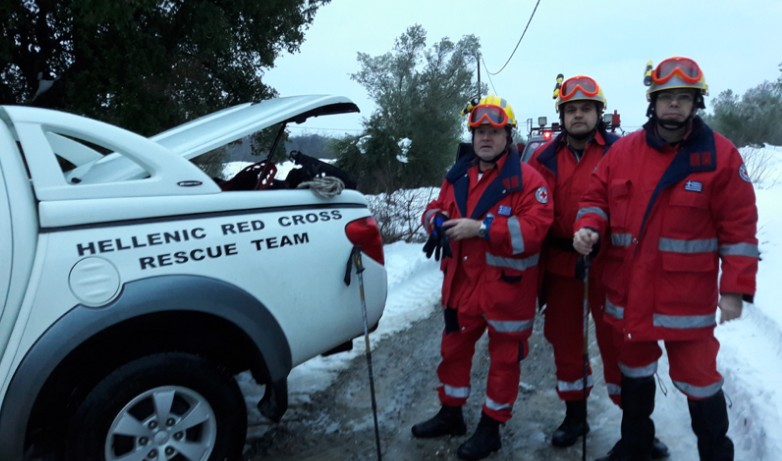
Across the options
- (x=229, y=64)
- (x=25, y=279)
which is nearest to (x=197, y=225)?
(x=25, y=279)

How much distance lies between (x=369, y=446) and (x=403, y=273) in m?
4.37

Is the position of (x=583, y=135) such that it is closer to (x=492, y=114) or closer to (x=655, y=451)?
(x=492, y=114)

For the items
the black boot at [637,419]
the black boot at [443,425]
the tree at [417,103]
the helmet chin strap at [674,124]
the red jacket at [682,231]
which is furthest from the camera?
the tree at [417,103]

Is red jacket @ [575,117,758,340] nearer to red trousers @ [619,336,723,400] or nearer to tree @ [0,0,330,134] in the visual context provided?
red trousers @ [619,336,723,400]

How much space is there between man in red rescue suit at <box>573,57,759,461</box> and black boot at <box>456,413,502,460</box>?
3.08 ft

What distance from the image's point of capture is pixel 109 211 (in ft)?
7.91

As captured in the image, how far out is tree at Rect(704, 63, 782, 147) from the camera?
1126 inches

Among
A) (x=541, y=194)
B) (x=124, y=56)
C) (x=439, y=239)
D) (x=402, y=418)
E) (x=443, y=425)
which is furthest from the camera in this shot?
(x=124, y=56)

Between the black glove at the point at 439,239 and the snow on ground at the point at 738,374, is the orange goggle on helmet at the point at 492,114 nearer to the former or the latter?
the black glove at the point at 439,239

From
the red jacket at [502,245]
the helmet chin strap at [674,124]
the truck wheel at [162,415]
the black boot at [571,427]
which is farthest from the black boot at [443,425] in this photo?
the helmet chin strap at [674,124]

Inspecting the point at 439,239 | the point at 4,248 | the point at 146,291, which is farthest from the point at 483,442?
the point at 4,248

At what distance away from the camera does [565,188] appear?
10.9 ft

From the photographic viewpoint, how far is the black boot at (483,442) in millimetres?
3195

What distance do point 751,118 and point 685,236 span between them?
31603mm
